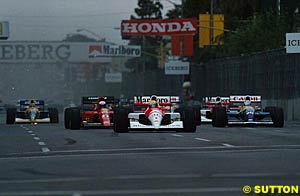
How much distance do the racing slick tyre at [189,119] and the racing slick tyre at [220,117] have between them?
216 inches

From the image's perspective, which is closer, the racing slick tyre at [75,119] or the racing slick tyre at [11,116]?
the racing slick tyre at [75,119]

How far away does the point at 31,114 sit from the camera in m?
45.0

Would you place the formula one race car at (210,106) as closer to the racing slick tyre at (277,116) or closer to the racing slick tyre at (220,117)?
the racing slick tyre at (220,117)

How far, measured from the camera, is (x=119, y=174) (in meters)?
15.6

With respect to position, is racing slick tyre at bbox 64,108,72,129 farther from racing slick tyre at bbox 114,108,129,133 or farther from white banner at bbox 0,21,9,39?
white banner at bbox 0,21,9,39

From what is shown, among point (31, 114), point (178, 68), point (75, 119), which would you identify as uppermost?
point (178, 68)

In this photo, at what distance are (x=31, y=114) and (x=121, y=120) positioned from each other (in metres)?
15.4

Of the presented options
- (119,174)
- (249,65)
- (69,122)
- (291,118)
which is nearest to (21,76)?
(249,65)

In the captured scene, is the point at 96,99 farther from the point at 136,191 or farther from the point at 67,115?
the point at 136,191

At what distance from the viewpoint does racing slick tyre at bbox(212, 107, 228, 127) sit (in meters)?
36.5

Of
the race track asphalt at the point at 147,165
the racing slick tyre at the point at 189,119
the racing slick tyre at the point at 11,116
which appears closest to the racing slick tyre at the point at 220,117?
the racing slick tyre at the point at 189,119

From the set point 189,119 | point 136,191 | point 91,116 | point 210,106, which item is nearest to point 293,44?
point 210,106

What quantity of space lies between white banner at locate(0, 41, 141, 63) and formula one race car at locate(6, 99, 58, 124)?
53.8 meters

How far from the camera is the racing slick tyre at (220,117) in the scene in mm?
36469
